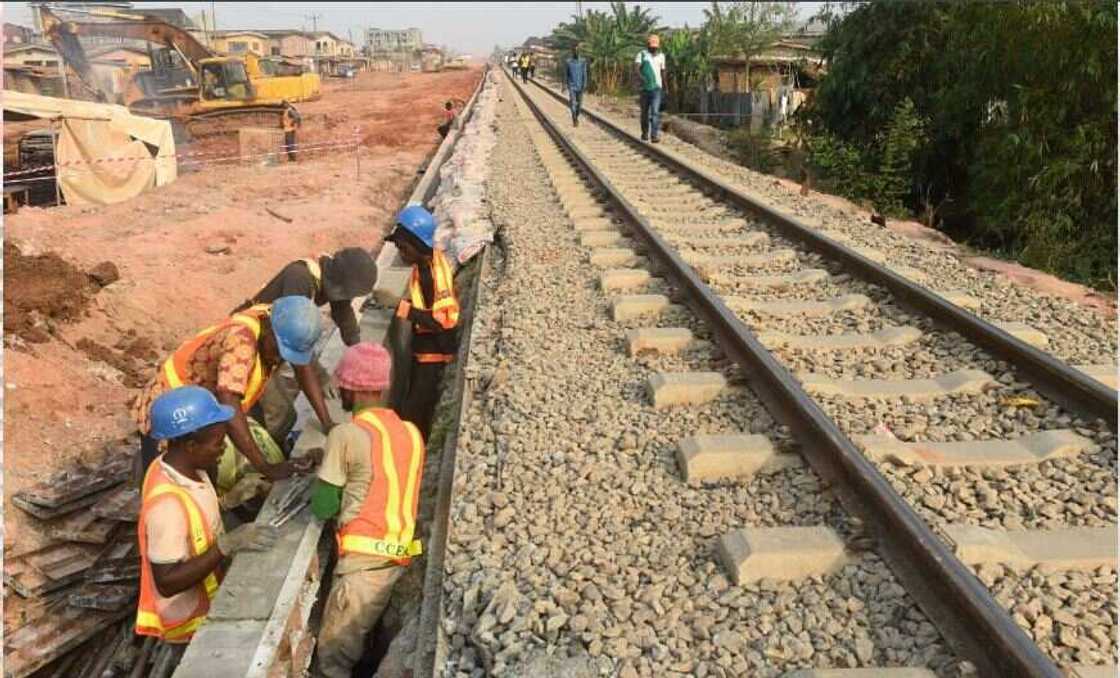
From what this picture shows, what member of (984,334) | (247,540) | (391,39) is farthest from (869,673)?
(391,39)

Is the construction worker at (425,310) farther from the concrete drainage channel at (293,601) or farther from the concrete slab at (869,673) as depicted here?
the concrete slab at (869,673)

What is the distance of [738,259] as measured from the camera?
6.85m

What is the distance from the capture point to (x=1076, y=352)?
4.82m

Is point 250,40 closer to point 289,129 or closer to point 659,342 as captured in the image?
point 289,129

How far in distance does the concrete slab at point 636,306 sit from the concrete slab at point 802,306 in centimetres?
46

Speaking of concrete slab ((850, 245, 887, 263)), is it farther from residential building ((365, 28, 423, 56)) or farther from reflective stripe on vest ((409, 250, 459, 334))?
residential building ((365, 28, 423, 56))

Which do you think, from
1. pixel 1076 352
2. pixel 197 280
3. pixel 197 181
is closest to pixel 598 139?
pixel 197 181

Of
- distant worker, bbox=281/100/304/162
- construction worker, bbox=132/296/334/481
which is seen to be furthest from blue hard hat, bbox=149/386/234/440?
distant worker, bbox=281/100/304/162

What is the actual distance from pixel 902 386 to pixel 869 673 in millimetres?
2249

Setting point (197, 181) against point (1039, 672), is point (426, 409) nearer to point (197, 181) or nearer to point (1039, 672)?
point (1039, 672)

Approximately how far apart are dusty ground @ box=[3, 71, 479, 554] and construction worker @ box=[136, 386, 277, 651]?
2.30 metres

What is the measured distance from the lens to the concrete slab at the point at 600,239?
7652 millimetres

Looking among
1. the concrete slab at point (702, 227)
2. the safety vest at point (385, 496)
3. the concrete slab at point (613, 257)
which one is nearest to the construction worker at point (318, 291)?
the safety vest at point (385, 496)

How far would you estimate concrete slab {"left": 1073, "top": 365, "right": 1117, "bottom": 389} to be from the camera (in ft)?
14.3
